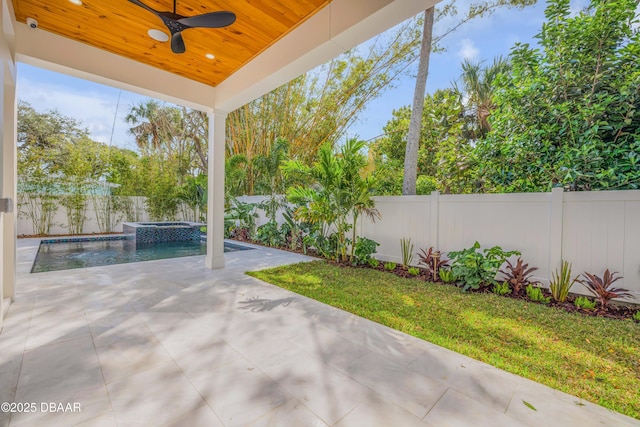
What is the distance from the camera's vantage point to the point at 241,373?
1884 mm

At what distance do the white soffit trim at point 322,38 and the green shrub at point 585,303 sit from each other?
3595mm

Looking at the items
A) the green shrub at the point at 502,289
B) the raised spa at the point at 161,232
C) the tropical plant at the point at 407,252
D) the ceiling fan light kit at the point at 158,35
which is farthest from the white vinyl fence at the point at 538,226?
the raised spa at the point at 161,232

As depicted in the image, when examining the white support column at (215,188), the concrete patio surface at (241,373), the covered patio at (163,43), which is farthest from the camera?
the white support column at (215,188)

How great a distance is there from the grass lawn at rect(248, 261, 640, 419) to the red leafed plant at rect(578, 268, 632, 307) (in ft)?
1.18

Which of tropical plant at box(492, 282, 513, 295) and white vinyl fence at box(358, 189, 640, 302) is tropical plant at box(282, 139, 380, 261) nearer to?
white vinyl fence at box(358, 189, 640, 302)

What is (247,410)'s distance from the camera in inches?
61.0

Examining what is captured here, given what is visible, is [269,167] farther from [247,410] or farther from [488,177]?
[247,410]

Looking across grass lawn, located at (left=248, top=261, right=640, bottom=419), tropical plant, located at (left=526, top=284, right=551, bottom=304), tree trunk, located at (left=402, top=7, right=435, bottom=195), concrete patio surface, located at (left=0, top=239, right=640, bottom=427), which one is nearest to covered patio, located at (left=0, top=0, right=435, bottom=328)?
concrete patio surface, located at (left=0, top=239, right=640, bottom=427)

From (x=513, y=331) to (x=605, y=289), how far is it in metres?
1.56

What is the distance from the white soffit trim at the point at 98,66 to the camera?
3141mm

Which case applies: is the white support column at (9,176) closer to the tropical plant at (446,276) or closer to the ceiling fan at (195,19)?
the ceiling fan at (195,19)

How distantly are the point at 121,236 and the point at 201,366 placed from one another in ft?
29.0

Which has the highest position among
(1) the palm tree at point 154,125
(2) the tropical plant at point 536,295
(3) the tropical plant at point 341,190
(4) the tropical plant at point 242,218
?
(1) the palm tree at point 154,125

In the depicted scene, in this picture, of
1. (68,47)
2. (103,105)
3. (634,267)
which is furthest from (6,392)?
(103,105)
